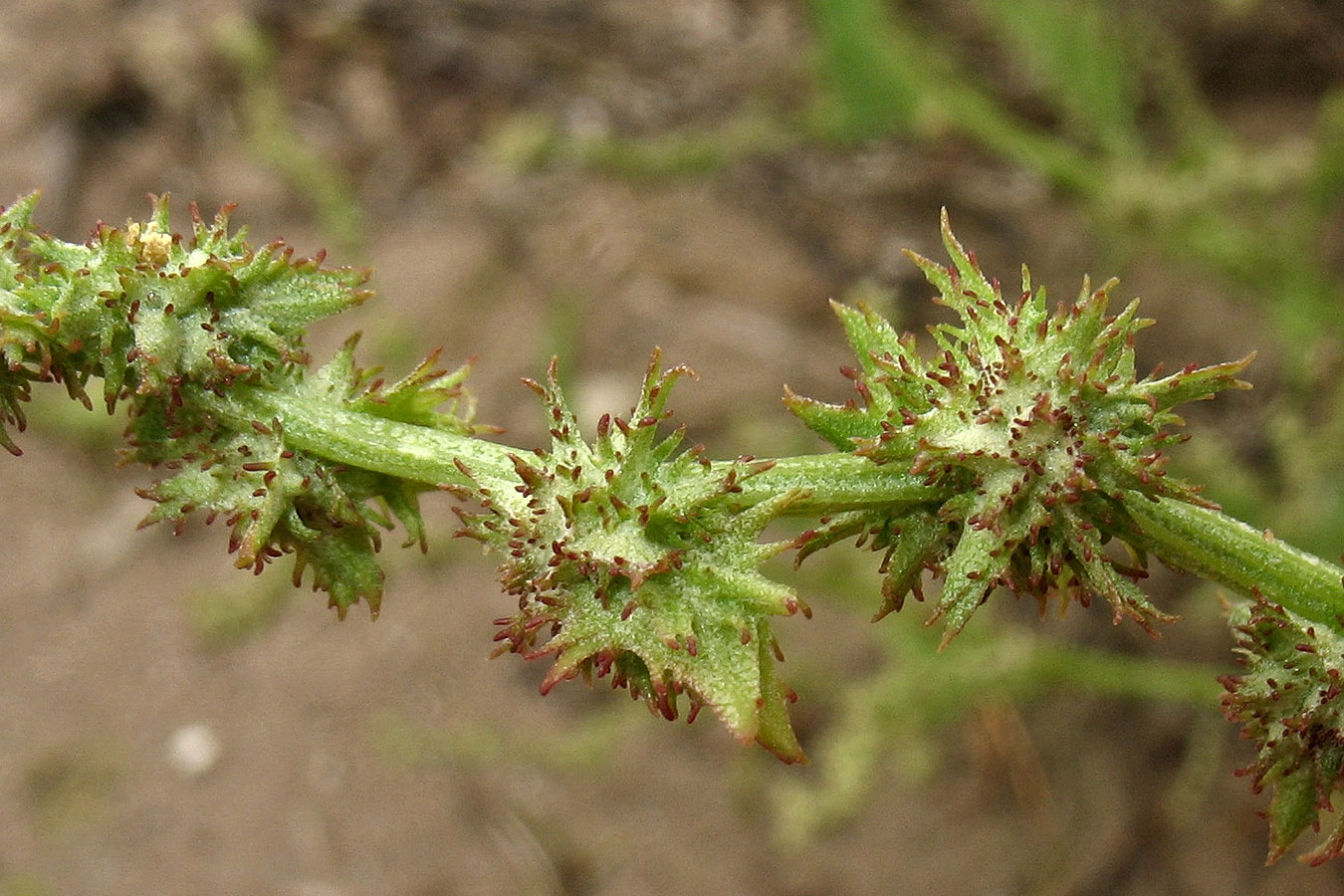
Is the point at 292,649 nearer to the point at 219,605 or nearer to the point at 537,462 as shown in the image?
the point at 219,605

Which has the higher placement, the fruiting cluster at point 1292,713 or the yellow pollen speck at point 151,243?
the yellow pollen speck at point 151,243

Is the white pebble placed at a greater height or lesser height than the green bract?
lesser

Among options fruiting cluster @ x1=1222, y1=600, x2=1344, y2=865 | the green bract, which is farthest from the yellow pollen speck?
fruiting cluster @ x1=1222, y1=600, x2=1344, y2=865

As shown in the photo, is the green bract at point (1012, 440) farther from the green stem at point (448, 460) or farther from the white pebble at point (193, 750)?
the white pebble at point (193, 750)

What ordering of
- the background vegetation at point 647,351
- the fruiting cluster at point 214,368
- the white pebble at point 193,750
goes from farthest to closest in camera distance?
the white pebble at point 193,750 < the background vegetation at point 647,351 < the fruiting cluster at point 214,368

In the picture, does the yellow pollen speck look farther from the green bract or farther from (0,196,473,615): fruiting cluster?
the green bract

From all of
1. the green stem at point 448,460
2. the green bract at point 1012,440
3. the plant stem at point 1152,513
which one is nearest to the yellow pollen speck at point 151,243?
the green stem at point 448,460

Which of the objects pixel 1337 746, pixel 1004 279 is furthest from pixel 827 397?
pixel 1337 746
